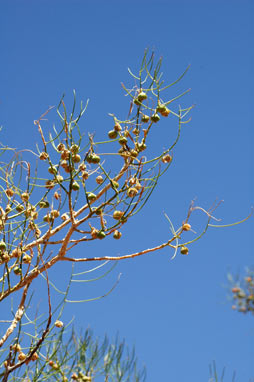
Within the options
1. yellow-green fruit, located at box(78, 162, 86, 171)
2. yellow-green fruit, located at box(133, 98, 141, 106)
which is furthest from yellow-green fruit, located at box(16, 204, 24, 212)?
yellow-green fruit, located at box(133, 98, 141, 106)

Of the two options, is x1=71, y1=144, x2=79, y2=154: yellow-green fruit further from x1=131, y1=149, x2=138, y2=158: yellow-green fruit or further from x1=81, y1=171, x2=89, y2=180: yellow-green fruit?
x1=131, y1=149, x2=138, y2=158: yellow-green fruit

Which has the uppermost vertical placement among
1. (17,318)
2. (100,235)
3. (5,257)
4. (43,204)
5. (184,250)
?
(43,204)

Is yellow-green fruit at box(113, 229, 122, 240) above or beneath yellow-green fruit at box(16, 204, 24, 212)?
beneath

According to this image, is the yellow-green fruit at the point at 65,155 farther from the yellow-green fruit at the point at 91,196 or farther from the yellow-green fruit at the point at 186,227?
the yellow-green fruit at the point at 186,227

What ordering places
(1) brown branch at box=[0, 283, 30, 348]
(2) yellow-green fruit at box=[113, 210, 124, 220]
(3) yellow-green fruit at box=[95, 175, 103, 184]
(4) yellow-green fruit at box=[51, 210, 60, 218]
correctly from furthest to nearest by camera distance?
(3) yellow-green fruit at box=[95, 175, 103, 184]
(4) yellow-green fruit at box=[51, 210, 60, 218]
(2) yellow-green fruit at box=[113, 210, 124, 220]
(1) brown branch at box=[0, 283, 30, 348]

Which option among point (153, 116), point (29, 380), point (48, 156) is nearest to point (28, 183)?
point (48, 156)

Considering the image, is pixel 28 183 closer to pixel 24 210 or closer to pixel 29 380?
pixel 24 210

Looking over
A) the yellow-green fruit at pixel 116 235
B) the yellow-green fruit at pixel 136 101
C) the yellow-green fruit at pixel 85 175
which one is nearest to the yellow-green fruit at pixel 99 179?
the yellow-green fruit at pixel 85 175

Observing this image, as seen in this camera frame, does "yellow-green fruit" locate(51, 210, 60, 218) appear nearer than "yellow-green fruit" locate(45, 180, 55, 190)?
Yes

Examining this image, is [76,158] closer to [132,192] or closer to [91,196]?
[91,196]

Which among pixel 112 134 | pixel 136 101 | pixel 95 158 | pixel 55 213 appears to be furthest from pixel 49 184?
pixel 136 101

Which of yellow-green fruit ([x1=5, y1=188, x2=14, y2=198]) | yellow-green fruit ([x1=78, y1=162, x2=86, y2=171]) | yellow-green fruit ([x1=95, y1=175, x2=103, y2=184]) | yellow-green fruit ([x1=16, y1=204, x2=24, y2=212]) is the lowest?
yellow-green fruit ([x1=16, y1=204, x2=24, y2=212])

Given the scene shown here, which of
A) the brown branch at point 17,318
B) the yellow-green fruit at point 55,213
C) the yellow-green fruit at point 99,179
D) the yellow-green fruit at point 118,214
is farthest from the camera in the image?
the yellow-green fruit at point 99,179

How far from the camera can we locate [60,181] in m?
2.89
